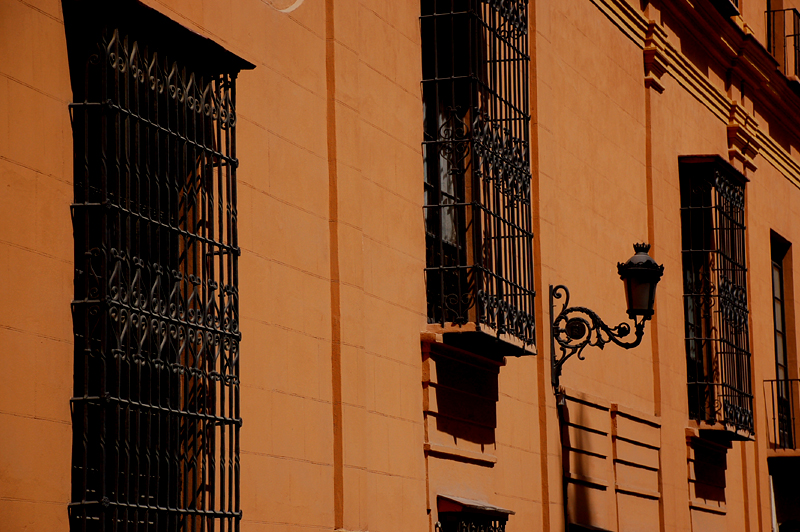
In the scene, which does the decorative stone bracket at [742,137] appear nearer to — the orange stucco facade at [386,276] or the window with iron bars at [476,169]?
the orange stucco facade at [386,276]

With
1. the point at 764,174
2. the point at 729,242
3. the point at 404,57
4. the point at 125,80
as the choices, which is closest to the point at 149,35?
the point at 125,80

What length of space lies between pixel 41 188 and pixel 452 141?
3.75m

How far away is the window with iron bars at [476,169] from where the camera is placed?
9.05m

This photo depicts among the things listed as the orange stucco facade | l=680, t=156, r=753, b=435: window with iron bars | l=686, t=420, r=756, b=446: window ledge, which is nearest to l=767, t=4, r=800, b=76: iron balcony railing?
the orange stucco facade

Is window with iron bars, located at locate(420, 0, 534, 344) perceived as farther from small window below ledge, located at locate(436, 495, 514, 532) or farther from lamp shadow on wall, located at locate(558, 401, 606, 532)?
lamp shadow on wall, located at locate(558, 401, 606, 532)

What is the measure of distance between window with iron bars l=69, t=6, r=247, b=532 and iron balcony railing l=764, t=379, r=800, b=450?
10.3 m

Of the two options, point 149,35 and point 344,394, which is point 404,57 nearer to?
point 344,394

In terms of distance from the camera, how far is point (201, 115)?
665 cm

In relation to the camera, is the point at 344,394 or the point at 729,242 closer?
the point at 344,394

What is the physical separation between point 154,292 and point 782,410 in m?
12.0

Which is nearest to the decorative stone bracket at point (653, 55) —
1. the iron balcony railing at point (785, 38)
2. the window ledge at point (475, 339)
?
the window ledge at point (475, 339)

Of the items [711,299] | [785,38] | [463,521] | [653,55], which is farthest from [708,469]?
[785,38]

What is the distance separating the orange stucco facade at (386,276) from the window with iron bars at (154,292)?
0.11m

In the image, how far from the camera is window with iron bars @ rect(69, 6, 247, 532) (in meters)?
5.81
